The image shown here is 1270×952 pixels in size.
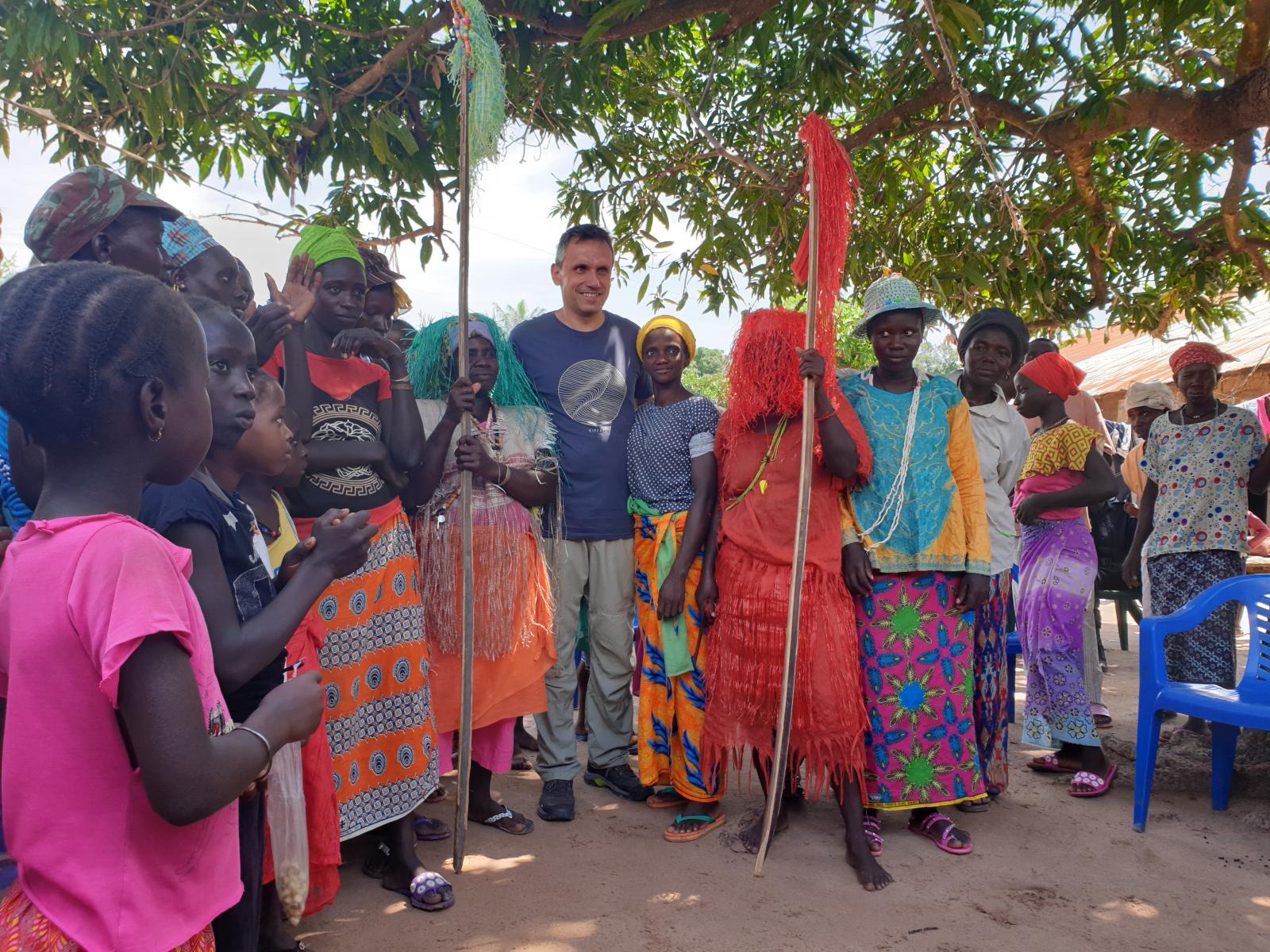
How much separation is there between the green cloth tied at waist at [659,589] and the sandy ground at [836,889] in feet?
2.22

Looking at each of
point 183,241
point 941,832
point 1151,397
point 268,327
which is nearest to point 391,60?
point 183,241

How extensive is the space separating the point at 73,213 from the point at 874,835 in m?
3.33

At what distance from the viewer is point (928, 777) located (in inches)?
136

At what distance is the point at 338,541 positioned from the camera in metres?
1.74

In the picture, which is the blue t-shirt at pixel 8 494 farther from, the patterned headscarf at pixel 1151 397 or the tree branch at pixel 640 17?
the patterned headscarf at pixel 1151 397

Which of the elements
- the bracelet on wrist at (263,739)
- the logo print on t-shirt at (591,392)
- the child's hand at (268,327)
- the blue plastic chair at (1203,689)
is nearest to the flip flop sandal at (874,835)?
the blue plastic chair at (1203,689)

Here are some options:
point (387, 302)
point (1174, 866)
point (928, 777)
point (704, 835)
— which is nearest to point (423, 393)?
point (387, 302)

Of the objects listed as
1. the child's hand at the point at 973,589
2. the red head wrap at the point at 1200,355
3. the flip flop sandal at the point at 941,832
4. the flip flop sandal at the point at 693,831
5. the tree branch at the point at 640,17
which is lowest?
the flip flop sandal at the point at 693,831

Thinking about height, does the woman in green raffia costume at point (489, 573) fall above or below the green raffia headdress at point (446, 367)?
below

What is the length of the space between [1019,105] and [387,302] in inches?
142

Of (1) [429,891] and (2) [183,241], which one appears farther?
(1) [429,891]

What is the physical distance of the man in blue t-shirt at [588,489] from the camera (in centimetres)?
391

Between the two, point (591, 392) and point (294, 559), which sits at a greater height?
point (591, 392)

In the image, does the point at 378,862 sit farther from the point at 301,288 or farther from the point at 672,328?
the point at 672,328
